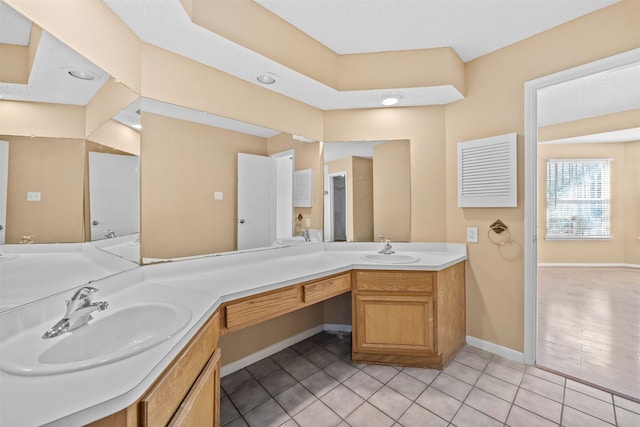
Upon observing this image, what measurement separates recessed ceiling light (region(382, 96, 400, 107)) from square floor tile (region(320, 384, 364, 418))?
220cm

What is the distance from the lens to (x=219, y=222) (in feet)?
6.44

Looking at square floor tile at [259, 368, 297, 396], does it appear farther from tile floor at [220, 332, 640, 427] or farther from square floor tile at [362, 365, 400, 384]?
square floor tile at [362, 365, 400, 384]

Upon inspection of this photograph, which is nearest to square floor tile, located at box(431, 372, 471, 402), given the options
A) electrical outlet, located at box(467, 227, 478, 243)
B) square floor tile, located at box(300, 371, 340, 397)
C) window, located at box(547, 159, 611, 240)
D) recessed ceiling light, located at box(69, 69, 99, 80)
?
square floor tile, located at box(300, 371, 340, 397)

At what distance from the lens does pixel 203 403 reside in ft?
3.65

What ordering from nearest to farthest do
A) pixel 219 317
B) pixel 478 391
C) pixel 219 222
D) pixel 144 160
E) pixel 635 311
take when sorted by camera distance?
pixel 219 317
pixel 144 160
pixel 478 391
pixel 219 222
pixel 635 311

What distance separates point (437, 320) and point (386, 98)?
5.84 ft

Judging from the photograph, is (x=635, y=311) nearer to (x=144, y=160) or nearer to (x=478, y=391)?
(x=478, y=391)

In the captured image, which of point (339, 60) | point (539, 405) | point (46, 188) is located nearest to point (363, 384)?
point (539, 405)

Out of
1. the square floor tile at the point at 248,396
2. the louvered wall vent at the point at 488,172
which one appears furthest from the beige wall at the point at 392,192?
the square floor tile at the point at 248,396

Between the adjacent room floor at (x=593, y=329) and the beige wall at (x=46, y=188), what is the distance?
9.77 ft

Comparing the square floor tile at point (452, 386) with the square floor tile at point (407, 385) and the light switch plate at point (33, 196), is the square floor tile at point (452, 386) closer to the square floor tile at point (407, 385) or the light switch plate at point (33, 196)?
the square floor tile at point (407, 385)

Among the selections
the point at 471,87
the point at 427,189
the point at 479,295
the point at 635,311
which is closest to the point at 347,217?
the point at 427,189

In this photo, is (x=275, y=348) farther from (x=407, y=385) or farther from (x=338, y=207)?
(x=338, y=207)

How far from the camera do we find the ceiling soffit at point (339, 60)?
1700 mm
